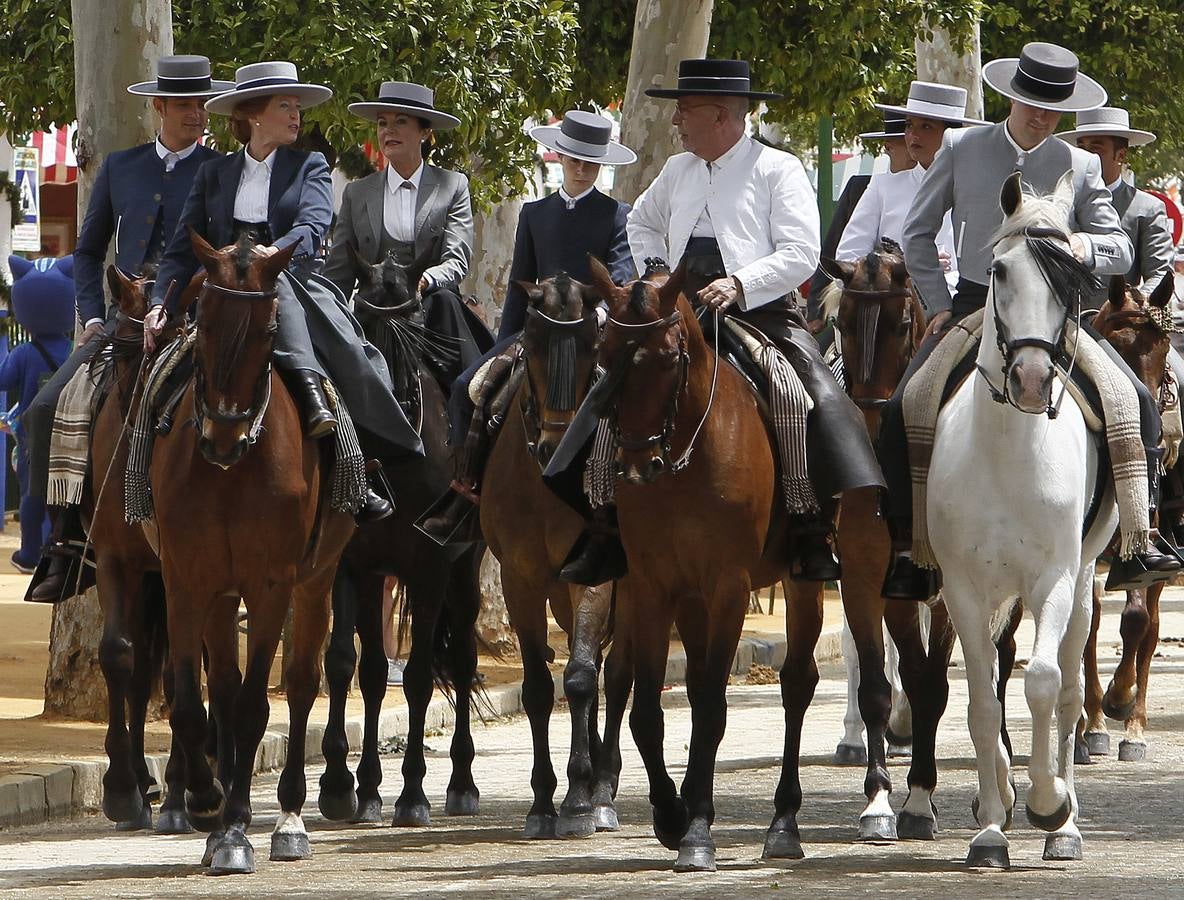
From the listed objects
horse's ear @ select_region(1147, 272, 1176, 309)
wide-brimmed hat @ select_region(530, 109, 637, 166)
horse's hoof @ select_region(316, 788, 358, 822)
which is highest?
wide-brimmed hat @ select_region(530, 109, 637, 166)

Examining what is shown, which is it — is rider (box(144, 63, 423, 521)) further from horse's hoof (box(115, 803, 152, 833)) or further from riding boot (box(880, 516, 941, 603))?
riding boot (box(880, 516, 941, 603))

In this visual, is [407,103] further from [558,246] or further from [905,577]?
[905,577]

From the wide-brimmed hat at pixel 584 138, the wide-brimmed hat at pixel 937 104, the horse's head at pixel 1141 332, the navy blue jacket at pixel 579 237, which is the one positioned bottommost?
the horse's head at pixel 1141 332

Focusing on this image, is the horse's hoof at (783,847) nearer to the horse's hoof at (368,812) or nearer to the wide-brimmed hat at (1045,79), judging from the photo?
the horse's hoof at (368,812)

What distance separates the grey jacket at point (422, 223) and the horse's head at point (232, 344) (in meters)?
2.91

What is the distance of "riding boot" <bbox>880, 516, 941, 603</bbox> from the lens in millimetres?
9859

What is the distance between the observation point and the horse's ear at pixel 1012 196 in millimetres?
8828

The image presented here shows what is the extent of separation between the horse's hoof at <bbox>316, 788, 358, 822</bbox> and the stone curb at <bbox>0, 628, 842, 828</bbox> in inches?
19.8

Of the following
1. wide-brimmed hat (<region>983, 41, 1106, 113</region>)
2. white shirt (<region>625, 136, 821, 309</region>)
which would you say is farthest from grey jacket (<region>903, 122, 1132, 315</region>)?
white shirt (<region>625, 136, 821, 309</region>)

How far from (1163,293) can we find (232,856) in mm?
5762

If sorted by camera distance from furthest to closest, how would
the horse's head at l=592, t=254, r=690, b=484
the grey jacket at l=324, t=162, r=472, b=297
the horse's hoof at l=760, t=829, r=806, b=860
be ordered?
the grey jacket at l=324, t=162, r=472, b=297
the horse's hoof at l=760, t=829, r=806, b=860
the horse's head at l=592, t=254, r=690, b=484

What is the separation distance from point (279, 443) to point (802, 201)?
98.5 inches

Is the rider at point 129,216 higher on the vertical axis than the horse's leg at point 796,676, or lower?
higher

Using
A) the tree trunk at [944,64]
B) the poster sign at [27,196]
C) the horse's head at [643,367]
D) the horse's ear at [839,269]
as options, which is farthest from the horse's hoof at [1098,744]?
the poster sign at [27,196]
